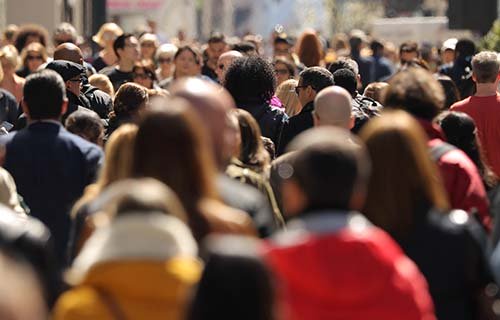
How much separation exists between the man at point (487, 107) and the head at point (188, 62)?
15.1ft

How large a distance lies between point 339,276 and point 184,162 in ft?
2.48

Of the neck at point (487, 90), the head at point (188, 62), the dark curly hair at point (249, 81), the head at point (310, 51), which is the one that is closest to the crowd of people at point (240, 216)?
the dark curly hair at point (249, 81)

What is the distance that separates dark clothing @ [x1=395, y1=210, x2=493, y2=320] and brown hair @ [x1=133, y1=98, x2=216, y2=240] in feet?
3.40

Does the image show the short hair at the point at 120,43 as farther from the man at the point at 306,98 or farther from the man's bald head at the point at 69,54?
the man at the point at 306,98

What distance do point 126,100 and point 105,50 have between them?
27.3ft

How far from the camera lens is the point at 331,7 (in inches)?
2726

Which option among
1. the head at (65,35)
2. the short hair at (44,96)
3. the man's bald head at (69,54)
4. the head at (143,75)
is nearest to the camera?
the short hair at (44,96)

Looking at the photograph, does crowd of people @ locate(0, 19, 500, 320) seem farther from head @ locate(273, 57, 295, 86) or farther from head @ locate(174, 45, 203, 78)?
head @ locate(174, 45, 203, 78)

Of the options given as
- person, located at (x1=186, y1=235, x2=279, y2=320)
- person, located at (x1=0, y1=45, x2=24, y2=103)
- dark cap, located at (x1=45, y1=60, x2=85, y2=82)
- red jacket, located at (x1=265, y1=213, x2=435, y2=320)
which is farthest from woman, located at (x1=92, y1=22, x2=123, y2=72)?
person, located at (x1=186, y1=235, x2=279, y2=320)

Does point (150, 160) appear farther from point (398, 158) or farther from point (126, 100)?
point (126, 100)

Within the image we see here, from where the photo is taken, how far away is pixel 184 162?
5.50m

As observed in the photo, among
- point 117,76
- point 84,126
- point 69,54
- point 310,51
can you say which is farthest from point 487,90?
point 117,76

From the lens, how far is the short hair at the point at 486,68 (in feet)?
39.5

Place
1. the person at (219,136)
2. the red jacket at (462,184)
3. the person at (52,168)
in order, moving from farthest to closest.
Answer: the person at (52,168) < the red jacket at (462,184) < the person at (219,136)
